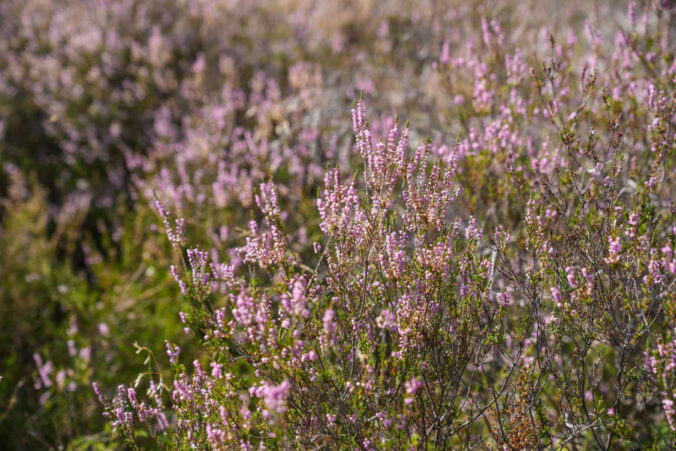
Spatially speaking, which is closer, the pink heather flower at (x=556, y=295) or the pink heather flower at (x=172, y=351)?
the pink heather flower at (x=556, y=295)

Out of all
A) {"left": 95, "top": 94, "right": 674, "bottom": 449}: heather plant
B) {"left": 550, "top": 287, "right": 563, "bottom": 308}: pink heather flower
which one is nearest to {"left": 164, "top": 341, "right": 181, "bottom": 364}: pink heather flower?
{"left": 95, "top": 94, "right": 674, "bottom": 449}: heather plant

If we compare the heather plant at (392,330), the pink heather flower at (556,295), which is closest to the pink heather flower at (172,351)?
the heather plant at (392,330)

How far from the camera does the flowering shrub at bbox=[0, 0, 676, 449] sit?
5.55 ft

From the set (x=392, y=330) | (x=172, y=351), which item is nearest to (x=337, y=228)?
(x=392, y=330)

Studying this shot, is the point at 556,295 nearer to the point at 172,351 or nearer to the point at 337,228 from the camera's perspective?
the point at 337,228

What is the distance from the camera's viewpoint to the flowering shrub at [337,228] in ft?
5.55

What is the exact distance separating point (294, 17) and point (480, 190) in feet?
18.4

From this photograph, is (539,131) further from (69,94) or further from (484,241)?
(69,94)

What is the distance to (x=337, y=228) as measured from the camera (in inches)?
69.2

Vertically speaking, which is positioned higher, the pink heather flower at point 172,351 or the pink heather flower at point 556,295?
the pink heather flower at point 556,295

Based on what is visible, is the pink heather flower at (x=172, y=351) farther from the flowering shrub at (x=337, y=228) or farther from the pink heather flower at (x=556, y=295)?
the pink heather flower at (x=556, y=295)

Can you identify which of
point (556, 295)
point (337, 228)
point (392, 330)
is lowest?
→ point (392, 330)

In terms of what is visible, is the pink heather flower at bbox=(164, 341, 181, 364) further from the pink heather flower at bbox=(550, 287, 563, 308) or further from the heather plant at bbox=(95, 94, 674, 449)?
the pink heather flower at bbox=(550, 287, 563, 308)

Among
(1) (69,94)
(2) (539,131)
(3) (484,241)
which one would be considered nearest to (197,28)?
(1) (69,94)
